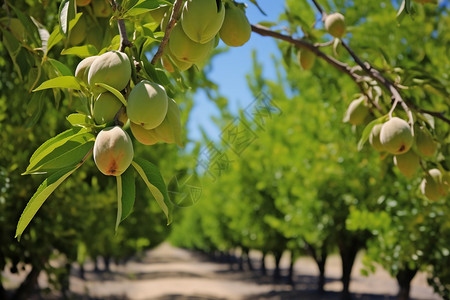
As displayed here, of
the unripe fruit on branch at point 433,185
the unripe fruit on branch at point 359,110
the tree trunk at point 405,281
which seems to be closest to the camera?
the unripe fruit on branch at point 433,185

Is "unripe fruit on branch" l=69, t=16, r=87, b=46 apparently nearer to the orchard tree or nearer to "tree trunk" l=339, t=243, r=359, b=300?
the orchard tree

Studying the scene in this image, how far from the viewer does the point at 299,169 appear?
7.54 meters

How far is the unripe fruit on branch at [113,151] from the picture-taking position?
0.70 metres

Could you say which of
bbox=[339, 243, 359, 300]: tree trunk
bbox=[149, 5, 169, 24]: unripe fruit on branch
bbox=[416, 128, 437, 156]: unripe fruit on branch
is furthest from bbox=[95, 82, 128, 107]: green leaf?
bbox=[339, 243, 359, 300]: tree trunk

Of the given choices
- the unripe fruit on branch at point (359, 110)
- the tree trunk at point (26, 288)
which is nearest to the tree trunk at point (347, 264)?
the tree trunk at point (26, 288)

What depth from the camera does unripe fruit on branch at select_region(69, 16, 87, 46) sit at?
4.40 feet

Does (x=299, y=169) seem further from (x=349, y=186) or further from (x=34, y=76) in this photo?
(x=34, y=76)

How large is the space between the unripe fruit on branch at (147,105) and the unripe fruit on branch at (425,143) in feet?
2.98

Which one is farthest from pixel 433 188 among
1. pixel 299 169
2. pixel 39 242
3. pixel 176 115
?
pixel 299 169

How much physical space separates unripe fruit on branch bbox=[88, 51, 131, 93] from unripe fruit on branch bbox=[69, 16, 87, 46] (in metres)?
0.61

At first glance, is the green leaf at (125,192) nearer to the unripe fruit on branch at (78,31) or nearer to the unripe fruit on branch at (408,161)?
the unripe fruit on branch at (78,31)

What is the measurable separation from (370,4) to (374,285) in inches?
427

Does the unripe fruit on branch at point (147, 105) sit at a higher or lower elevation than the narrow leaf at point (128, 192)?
higher

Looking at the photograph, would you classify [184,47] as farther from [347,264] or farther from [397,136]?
[347,264]
